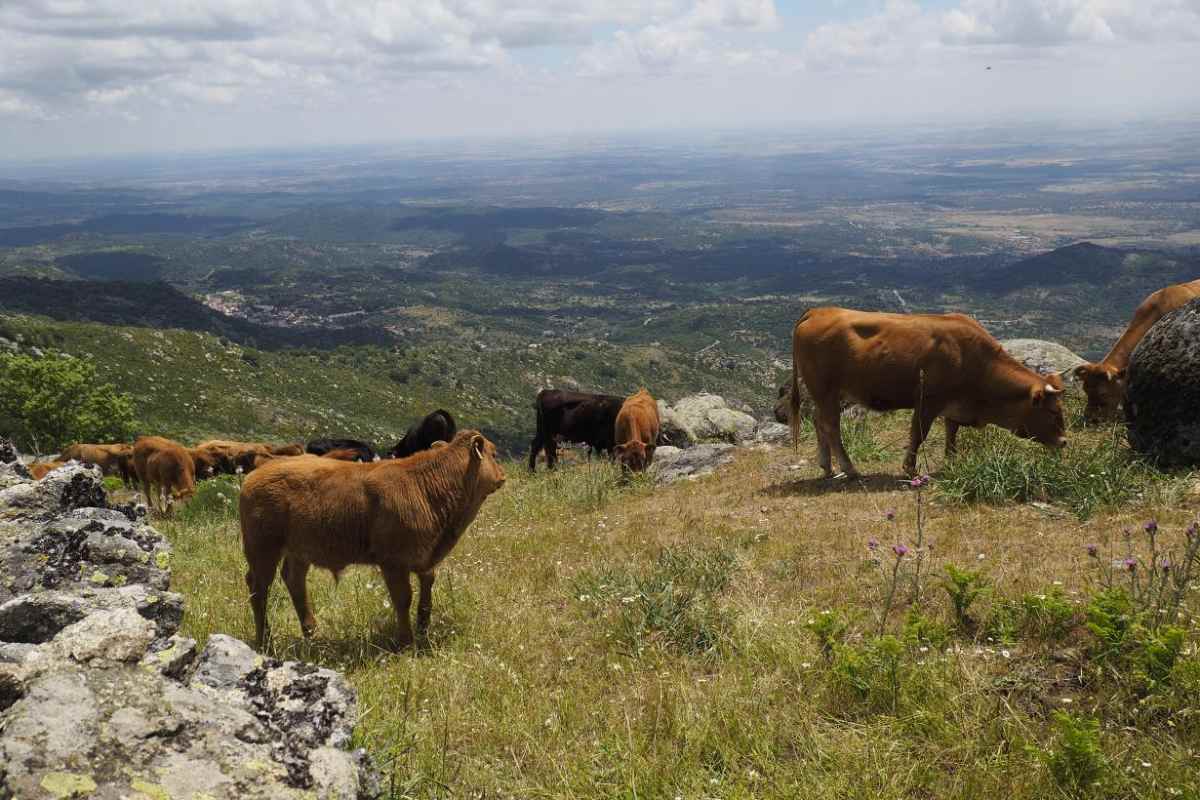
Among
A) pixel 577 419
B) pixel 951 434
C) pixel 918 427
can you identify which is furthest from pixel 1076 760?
pixel 577 419

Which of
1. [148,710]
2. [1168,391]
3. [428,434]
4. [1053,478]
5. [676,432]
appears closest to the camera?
[148,710]

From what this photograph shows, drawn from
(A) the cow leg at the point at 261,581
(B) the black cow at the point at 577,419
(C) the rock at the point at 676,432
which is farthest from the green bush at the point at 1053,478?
(C) the rock at the point at 676,432

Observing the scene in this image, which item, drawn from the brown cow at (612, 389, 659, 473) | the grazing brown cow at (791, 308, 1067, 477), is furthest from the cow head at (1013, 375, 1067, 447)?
the brown cow at (612, 389, 659, 473)

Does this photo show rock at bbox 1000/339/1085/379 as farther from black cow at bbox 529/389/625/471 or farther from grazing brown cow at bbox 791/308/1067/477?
black cow at bbox 529/389/625/471

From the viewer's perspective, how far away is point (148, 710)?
300cm

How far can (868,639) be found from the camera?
482cm

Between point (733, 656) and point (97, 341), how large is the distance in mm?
86007

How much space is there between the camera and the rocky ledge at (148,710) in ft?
8.71

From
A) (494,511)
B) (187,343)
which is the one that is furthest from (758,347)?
(494,511)

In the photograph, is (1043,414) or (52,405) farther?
(52,405)

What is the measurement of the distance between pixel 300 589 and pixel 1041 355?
1881 centimetres

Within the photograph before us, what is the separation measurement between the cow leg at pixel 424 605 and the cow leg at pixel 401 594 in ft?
0.64

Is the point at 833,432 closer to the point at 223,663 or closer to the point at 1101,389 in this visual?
the point at 1101,389

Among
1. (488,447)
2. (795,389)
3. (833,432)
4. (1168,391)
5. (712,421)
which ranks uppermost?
(488,447)
